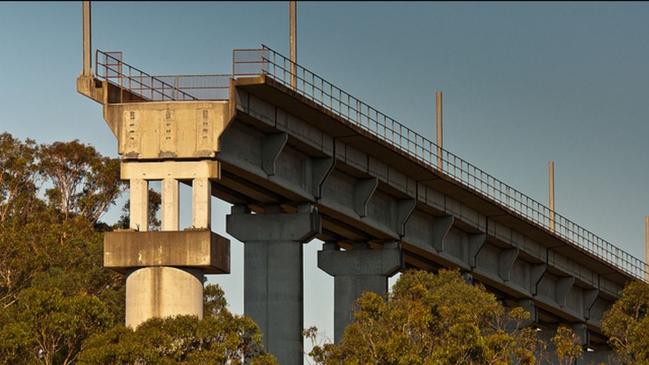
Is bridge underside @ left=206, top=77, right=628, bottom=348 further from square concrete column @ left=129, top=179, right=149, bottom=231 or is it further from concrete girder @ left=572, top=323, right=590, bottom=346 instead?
square concrete column @ left=129, top=179, right=149, bottom=231

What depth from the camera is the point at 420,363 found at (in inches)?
2511

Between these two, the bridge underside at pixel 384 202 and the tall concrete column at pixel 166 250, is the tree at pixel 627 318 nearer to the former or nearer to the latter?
the bridge underside at pixel 384 202

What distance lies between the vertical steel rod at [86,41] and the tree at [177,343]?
31.2 ft

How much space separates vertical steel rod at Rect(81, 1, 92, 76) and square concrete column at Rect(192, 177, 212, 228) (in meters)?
5.68

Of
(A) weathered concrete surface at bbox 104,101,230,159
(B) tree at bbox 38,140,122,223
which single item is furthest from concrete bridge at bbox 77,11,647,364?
(B) tree at bbox 38,140,122,223

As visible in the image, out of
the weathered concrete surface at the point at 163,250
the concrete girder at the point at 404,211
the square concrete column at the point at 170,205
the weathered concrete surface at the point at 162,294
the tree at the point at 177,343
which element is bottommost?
the tree at the point at 177,343

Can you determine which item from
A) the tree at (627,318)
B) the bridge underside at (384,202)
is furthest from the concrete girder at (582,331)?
the tree at (627,318)

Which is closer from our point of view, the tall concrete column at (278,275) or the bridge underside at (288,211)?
the bridge underside at (288,211)

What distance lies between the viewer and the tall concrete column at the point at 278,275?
72438 millimetres

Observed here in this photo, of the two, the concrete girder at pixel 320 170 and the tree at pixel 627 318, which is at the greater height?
the concrete girder at pixel 320 170

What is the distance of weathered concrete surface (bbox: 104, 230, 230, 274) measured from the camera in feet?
201

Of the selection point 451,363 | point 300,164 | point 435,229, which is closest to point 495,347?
point 451,363

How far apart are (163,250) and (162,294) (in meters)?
1.47

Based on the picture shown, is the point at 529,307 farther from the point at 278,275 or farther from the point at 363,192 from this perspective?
the point at 278,275
